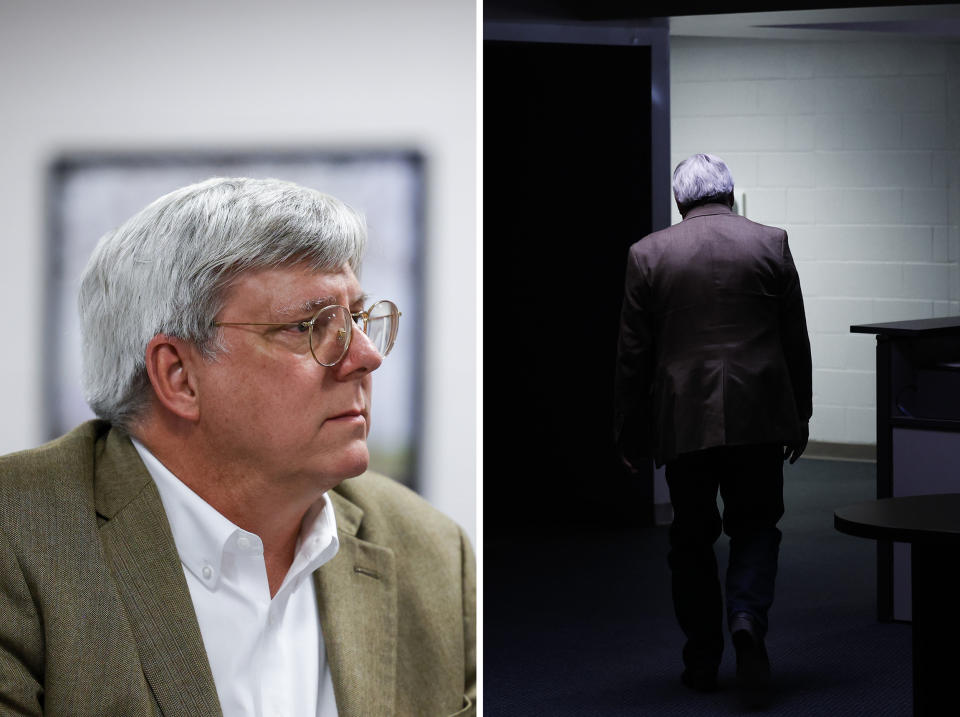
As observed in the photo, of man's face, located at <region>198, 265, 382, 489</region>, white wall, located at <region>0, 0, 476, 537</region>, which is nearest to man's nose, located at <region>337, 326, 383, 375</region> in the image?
man's face, located at <region>198, 265, 382, 489</region>

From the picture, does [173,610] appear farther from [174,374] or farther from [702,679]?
[702,679]

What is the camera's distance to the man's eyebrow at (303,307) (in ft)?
5.11

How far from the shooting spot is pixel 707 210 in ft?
10.2

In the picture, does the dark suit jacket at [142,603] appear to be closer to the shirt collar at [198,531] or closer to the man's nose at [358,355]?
the shirt collar at [198,531]

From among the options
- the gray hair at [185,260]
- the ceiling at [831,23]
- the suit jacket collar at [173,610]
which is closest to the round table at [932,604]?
the suit jacket collar at [173,610]

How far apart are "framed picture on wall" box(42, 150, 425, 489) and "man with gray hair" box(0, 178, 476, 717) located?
1.09 m

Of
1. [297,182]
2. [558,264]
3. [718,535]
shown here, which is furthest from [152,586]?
[558,264]

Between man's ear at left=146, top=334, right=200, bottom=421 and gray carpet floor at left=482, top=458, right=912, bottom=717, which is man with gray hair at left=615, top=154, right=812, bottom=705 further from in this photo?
man's ear at left=146, top=334, right=200, bottom=421

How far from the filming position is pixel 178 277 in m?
1.51

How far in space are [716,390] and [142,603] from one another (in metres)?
1.96

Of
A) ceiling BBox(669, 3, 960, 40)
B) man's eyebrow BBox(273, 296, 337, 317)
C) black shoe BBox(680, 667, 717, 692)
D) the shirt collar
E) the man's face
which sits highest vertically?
ceiling BBox(669, 3, 960, 40)

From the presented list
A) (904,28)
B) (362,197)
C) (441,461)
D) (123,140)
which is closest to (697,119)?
(904,28)

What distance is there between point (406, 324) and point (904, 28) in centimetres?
167

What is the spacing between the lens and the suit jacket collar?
4.70 feet
